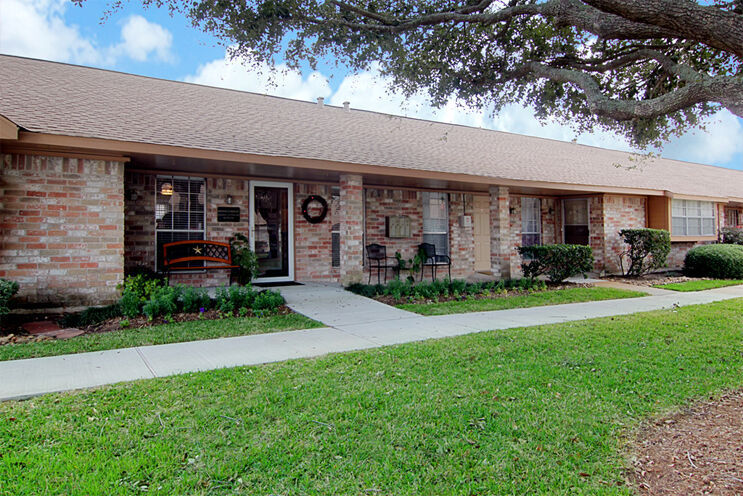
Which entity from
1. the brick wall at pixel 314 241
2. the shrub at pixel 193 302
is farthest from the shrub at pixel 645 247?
the shrub at pixel 193 302

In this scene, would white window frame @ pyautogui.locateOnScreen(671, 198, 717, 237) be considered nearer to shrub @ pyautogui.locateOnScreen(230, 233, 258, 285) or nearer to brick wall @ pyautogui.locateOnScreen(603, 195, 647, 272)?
brick wall @ pyautogui.locateOnScreen(603, 195, 647, 272)

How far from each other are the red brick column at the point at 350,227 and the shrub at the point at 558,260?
4499mm

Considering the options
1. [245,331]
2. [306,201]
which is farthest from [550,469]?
[306,201]

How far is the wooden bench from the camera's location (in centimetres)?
916

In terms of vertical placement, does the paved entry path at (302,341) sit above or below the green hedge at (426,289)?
below

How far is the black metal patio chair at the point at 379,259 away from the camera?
11434 millimetres

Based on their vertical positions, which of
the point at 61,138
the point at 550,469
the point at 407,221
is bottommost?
the point at 550,469

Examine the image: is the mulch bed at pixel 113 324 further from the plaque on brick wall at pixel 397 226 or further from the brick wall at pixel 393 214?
the plaque on brick wall at pixel 397 226

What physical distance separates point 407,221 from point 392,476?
9883 millimetres

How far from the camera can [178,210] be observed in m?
9.64

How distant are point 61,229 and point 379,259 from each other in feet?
21.3

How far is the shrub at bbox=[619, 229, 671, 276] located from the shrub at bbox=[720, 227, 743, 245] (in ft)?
17.0

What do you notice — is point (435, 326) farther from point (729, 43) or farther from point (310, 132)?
point (310, 132)

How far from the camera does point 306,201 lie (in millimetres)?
11016
